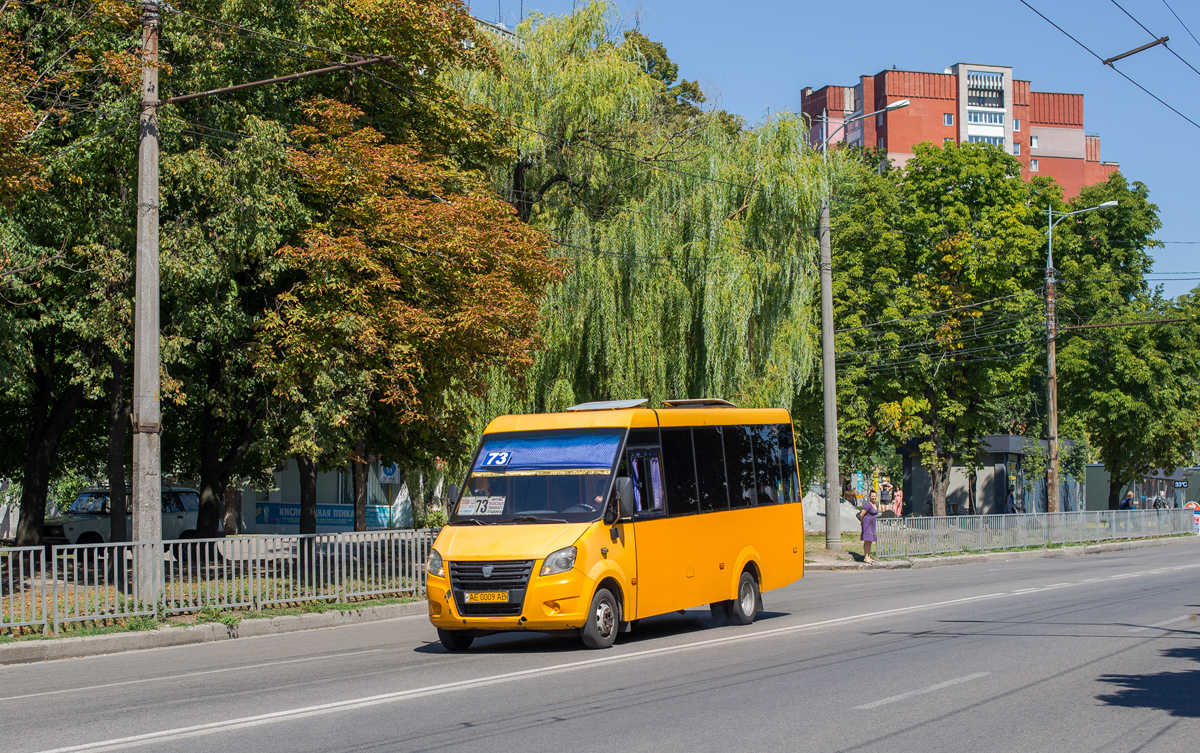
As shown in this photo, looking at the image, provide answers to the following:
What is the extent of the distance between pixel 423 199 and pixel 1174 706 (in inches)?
580

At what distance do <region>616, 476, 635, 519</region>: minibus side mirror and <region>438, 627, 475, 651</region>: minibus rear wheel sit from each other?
232 cm

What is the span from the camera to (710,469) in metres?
14.7

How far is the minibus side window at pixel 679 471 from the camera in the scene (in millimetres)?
13781

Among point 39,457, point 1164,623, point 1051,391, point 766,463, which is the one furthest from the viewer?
point 1051,391

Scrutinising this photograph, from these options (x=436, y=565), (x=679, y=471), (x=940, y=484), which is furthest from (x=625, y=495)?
(x=940, y=484)

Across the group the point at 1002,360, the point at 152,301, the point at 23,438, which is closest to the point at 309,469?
the point at 23,438

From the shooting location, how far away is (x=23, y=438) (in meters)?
29.5

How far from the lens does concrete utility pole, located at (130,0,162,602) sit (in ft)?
51.8

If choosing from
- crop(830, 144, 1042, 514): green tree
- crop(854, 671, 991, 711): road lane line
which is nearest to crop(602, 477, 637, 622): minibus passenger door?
crop(854, 671, 991, 711): road lane line

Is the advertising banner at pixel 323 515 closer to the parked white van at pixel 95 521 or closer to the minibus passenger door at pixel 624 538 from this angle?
the parked white van at pixel 95 521

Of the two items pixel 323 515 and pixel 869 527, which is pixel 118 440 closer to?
pixel 869 527

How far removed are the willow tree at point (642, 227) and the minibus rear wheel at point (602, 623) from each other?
12.8 meters

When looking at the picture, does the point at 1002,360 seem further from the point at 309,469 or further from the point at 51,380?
the point at 51,380

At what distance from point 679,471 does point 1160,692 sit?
6096mm
